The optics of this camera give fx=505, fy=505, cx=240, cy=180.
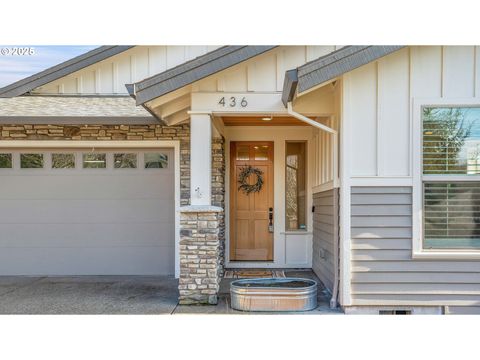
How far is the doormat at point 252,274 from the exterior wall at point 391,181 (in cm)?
248

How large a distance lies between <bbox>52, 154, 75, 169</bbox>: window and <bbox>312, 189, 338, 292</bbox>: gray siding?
4103 mm

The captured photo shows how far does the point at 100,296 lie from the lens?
→ 6.84m

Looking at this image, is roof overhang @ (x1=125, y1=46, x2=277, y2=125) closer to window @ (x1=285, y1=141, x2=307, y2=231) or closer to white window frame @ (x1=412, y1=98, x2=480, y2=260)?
white window frame @ (x1=412, y1=98, x2=480, y2=260)

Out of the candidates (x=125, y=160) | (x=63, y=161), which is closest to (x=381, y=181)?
(x=125, y=160)

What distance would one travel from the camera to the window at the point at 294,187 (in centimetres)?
916

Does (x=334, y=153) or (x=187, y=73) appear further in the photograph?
(x=334, y=153)

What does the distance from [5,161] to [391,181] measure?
6.22 metres

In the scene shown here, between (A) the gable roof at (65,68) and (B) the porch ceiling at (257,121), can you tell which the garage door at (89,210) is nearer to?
(A) the gable roof at (65,68)

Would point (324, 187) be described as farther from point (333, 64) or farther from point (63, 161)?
point (63, 161)

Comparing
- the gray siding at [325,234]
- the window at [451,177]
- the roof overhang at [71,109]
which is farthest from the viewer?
the roof overhang at [71,109]

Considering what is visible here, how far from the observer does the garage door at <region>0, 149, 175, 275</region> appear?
27.5 ft

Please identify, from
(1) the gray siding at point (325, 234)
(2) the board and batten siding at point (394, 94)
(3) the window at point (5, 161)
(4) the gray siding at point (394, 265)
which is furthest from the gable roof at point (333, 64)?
(3) the window at point (5, 161)

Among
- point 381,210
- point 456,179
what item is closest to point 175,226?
point 381,210

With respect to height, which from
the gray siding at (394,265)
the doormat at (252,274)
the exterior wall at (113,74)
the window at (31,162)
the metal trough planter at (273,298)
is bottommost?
the doormat at (252,274)
